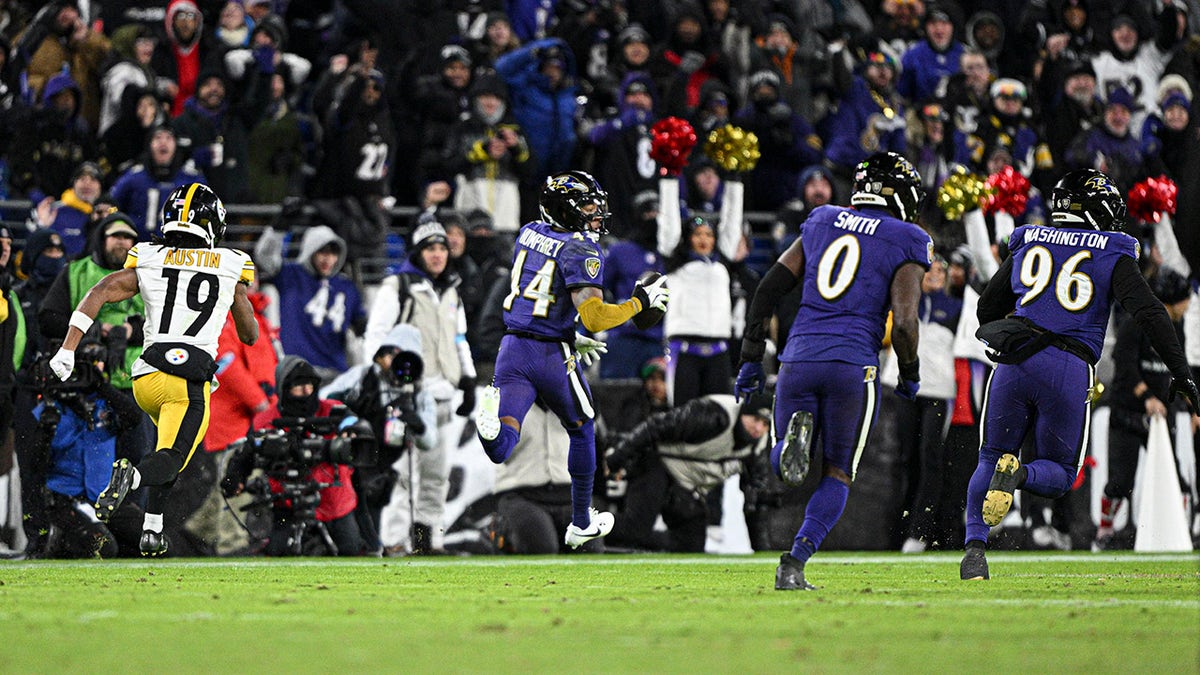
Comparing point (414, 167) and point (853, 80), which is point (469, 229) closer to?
point (414, 167)

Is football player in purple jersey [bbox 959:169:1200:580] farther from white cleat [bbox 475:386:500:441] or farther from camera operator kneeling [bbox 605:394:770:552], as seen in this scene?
camera operator kneeling [bbox 605:394:770:552]

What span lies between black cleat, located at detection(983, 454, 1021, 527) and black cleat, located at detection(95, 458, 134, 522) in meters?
4.66

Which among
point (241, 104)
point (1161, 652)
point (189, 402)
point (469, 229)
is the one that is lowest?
point (1161, 652)

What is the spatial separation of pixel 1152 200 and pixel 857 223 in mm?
7501

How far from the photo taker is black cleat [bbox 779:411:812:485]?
7.95 metres

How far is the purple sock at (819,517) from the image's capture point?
26.3 ft

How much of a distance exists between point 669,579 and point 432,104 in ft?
24.6

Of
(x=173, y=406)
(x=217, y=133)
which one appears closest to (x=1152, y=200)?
(x=217, y=133)

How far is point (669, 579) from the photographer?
9445 mm

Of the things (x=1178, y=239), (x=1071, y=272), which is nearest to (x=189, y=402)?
(x=1071, y=272)

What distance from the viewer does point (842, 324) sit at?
8352mm

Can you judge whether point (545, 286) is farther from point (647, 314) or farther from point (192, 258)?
point (192, 258)

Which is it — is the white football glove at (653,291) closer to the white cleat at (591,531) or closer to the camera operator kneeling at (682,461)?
the white cleat at (591,531)

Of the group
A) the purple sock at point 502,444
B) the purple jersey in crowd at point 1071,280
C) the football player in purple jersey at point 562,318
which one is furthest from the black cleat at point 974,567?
the purple sock at point 502,444
